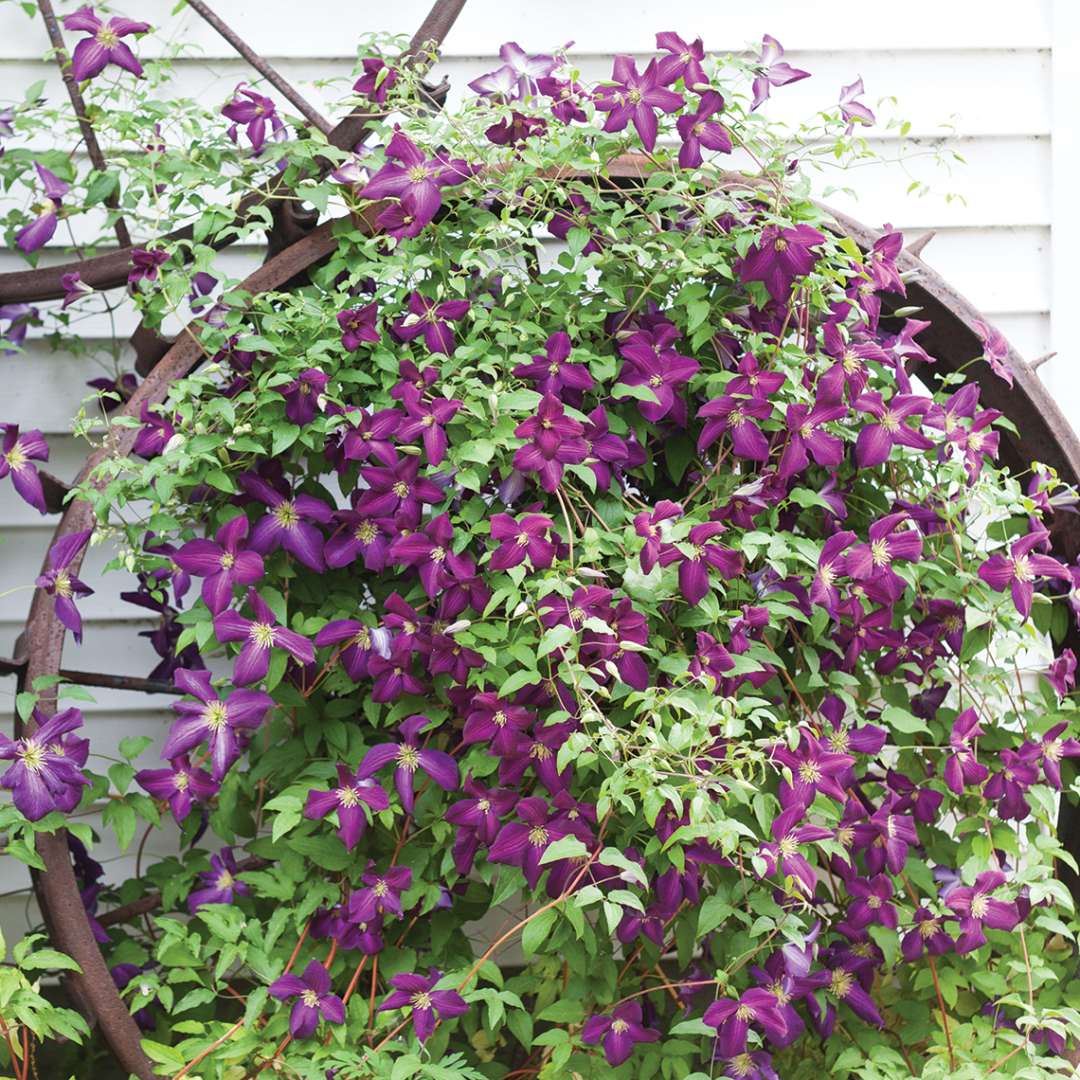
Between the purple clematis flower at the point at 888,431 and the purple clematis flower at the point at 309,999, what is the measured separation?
903 millimetres

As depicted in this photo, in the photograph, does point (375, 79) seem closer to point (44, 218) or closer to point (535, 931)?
point (44, 218)

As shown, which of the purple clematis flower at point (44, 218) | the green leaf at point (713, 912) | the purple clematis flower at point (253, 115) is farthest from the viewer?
the purple clematis flower at point (44, 218)

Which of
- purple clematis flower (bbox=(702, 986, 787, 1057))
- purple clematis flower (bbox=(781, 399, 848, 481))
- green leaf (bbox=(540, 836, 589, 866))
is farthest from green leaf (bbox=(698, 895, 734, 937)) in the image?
purple clematis flower (bbox=(781, 399, 848, 481))

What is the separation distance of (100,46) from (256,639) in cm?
83

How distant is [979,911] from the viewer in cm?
147

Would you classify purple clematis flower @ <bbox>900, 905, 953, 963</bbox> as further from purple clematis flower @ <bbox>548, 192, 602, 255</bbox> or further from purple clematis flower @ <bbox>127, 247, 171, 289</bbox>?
purple clematis flower @ <bbox>127, 247, 171, 289</bbox>

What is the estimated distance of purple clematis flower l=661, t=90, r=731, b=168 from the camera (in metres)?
1.47

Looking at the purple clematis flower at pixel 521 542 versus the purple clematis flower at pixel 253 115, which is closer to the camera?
the purple clematis flower at pixel 521 542

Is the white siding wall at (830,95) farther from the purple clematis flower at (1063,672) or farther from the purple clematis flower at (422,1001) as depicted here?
the purple clematis flower at (422,1001)

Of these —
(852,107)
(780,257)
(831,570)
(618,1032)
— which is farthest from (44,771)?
(852,107)

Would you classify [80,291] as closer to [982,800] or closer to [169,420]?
[169,420]

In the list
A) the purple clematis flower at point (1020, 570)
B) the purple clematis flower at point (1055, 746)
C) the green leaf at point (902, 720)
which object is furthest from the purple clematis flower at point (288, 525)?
the purple clematis flower at point (1055, 746)

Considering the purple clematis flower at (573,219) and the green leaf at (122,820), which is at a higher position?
the purple clematis flower at (573,219)

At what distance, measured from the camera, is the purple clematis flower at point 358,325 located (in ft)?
4.89
